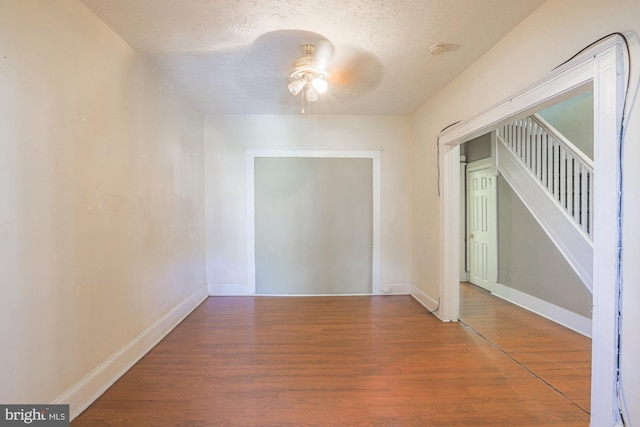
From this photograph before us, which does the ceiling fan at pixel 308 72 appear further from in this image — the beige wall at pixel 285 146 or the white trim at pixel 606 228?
the white trim at pixel 606 228

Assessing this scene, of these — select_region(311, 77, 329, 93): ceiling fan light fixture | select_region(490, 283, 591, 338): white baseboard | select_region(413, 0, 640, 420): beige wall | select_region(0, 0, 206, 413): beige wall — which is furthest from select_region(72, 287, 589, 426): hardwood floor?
select_region(311, 77, 329, 93): ceiling fan light fixture

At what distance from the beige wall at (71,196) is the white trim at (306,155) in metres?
1.39

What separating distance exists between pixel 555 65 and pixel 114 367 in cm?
360

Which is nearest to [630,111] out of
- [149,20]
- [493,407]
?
[493,407]

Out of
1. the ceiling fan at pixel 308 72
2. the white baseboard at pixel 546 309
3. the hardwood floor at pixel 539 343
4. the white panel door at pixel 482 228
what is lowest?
the hardwood floor at pixel 539 343

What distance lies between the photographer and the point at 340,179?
3.95 m

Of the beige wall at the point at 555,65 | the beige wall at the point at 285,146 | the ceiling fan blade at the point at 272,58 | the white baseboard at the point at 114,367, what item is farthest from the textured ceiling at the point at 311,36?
the white baseboard at the point at 114,367

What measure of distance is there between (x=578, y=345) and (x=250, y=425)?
2.95 metres

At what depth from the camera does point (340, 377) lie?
2012 millimetres

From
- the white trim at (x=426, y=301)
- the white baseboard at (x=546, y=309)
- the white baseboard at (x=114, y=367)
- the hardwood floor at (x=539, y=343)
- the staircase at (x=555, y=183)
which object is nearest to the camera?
the white baseboard at (x=114, y=367)

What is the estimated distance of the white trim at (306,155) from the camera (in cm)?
390

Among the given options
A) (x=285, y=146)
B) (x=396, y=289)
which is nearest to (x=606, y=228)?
(x=396, y=289)

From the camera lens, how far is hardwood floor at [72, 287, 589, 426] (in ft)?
5.37

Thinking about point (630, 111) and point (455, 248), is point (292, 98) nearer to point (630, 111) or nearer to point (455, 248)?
point (455, 248)
